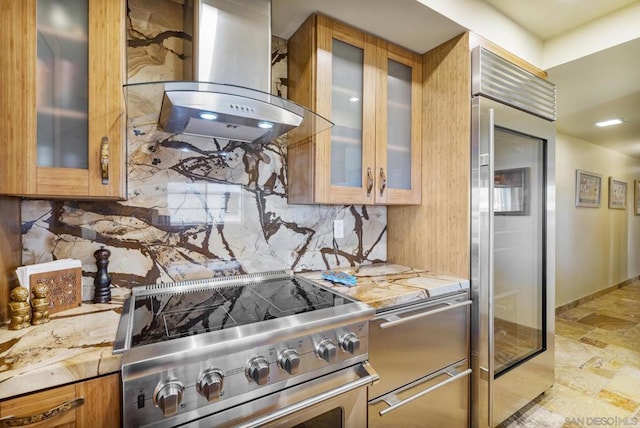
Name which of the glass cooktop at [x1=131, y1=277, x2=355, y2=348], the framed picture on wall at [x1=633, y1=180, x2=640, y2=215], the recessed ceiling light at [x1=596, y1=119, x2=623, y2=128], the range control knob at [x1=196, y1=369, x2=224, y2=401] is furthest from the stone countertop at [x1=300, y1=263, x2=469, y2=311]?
the framed picture on wall at [x1=633, y1=180, x2=640, y2=215]

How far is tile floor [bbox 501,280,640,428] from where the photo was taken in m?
2.03

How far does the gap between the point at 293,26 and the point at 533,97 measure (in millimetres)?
1594

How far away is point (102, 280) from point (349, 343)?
1081mm

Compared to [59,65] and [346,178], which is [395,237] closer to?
[346,178]

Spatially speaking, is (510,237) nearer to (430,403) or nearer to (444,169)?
(444,169)

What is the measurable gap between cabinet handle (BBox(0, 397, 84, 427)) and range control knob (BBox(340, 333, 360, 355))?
0.82 m

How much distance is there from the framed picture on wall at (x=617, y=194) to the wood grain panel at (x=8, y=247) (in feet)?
22.9

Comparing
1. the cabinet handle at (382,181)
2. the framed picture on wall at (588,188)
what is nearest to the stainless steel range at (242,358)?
the cabinet handle at (382,181)

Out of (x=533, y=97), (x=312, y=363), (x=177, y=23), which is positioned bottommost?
(x=312, y=363)

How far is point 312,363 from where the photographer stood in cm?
114

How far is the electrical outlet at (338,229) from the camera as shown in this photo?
6.80 feet

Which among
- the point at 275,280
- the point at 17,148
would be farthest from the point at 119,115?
the point at 275,280

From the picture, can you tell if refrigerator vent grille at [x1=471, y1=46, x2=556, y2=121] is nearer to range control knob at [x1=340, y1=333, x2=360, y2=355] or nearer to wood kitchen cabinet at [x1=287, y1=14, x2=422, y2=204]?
wood kitchen cabinet at [x1=287, y1=14, x2=422, y2=204]

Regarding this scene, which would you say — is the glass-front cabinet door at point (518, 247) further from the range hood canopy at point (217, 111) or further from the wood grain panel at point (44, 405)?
the wood grain panel at point (44, 405)
